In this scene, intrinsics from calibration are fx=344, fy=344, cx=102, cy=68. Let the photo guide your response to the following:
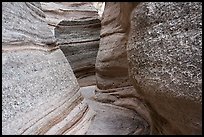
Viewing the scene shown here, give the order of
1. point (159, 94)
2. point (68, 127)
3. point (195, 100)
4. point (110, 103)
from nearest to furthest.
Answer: point (195, 100), point (159, 94), point (68, 127), point (110, 103)

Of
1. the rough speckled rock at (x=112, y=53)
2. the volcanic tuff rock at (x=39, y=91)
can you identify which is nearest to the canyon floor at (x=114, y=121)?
the volcanic tuff rock at (x=39, y=91)

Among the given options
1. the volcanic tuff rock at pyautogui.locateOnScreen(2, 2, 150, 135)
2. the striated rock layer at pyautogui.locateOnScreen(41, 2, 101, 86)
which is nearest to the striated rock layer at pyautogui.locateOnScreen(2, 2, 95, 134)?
the volcanic tuff rock at pyautogui.locateOnScreen(2, 2, 150, 135)

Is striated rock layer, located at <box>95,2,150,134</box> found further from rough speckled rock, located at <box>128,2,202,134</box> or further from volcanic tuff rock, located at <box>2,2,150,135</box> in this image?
rough speckled rock, located at <box>128,2,202,134</box>

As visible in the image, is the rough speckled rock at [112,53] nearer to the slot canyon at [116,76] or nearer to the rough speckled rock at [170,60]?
the slot canyon at [116,76]

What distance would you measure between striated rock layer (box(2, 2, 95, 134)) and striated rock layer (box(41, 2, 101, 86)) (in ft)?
2.43

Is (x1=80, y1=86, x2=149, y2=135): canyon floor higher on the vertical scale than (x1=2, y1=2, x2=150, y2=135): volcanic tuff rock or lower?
lower

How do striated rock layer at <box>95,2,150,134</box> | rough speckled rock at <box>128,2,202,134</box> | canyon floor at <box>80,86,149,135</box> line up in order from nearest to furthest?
rough speckled rock at <box>128,2,202,134</box> → canyon floor at <box>80,86,149,135</box> → striated rock layer at <box>95,2,150,134</box>

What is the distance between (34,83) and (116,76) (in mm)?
541

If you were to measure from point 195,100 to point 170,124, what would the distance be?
0.26 meters

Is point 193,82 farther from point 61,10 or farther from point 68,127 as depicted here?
point 61,10

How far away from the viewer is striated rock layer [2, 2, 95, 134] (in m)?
1.19

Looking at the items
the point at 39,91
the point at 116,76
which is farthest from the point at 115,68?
the point at 39,91

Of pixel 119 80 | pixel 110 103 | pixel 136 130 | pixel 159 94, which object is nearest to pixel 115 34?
pixel 119 80

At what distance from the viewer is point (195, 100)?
988mm
